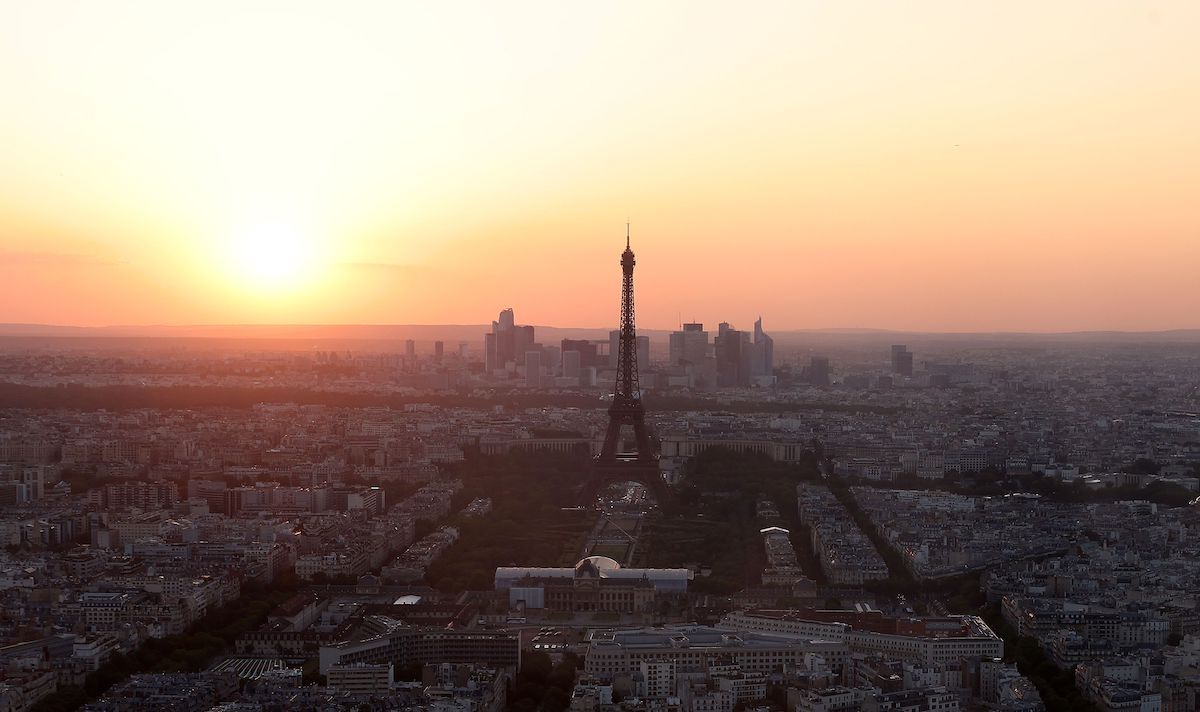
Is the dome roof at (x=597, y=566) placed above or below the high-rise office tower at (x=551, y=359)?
below

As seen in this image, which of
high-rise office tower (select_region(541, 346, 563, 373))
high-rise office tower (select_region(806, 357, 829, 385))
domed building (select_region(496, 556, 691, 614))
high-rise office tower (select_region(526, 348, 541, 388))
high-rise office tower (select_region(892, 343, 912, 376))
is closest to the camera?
domed building (select_region(496, 556, 691, 614))

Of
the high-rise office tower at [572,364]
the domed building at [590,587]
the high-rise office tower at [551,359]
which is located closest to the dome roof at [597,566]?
the domed building at [590,587]

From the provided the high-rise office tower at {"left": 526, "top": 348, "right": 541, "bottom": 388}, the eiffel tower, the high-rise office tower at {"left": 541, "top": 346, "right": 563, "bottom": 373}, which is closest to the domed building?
the eiffel tower

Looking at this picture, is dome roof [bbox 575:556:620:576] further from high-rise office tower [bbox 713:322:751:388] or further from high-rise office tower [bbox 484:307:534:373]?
high-rise office tower [bbox 484:307:534:373]

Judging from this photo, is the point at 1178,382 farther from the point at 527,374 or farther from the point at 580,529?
the point at 580,529

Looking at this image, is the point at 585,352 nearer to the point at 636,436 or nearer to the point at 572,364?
the point at 572,364

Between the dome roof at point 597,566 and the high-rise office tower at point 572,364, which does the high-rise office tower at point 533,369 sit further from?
the dome roof at point 597,566
